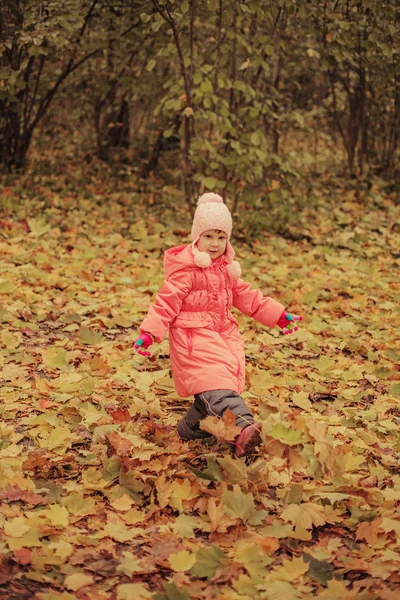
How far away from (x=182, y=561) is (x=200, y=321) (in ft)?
3.51

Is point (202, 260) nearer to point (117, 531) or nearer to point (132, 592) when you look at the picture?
point (117, 531)

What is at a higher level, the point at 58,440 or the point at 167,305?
the point at 167,305

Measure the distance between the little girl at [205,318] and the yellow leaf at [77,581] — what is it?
0.85 m

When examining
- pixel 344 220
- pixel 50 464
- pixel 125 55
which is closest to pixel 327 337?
pixel 50 464

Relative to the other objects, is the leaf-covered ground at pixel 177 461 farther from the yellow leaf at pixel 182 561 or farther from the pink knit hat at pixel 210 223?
the pink knit hat at pixel 210 223

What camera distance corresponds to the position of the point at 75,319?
450cm

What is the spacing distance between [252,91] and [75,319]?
112 inches

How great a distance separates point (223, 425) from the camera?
2561 millimetres

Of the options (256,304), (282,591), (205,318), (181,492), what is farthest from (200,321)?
(282,591)

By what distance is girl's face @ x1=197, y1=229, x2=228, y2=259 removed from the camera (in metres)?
2.94

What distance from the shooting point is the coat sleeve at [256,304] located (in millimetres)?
3004

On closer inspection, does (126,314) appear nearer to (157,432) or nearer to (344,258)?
(157,432)

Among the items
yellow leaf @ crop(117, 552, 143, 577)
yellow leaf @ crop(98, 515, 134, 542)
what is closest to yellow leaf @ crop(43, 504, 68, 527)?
yellow leaf @ crop(98, 515, 134, 542)

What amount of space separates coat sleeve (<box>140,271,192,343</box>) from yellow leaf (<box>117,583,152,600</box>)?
1007 millimetres
